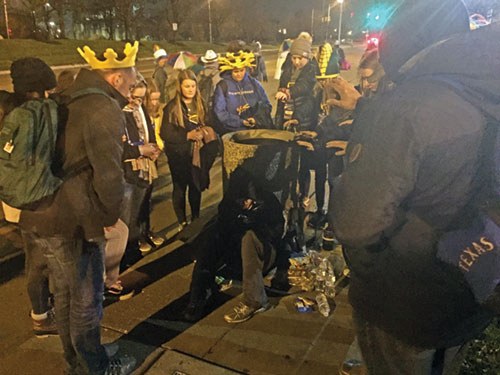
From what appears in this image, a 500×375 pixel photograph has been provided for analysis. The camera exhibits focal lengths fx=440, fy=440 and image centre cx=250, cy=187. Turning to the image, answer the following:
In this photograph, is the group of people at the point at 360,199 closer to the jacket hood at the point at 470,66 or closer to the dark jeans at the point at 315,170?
the jacket hood at the point at 470,66

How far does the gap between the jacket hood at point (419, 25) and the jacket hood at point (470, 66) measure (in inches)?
5.0

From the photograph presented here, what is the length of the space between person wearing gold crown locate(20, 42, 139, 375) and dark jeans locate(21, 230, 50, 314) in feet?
1.95

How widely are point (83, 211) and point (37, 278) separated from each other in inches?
40.8

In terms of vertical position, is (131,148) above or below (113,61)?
below

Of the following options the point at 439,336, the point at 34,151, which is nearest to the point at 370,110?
the point at 439,336

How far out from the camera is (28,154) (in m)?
2.22

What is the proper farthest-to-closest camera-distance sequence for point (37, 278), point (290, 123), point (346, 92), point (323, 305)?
point (290, 123) → point (323, 305) → point (37, 278) → point (346, 92)

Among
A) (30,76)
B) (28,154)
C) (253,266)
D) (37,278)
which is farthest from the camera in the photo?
(253,266)

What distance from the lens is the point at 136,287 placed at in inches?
152

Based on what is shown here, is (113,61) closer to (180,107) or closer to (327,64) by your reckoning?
(180,107)

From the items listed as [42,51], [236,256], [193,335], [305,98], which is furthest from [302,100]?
[42,51]

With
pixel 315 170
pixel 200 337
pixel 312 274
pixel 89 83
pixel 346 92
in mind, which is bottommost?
pixel 200 337

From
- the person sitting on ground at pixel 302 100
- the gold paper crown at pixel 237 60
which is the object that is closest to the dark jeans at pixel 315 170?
the person sitting on ground at pixel 302 100

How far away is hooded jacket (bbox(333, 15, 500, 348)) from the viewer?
1.37 meters
